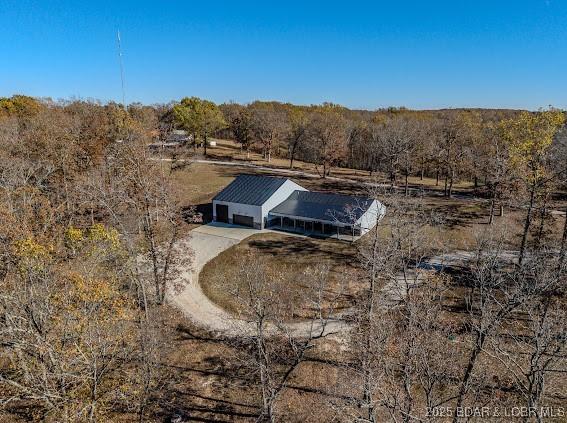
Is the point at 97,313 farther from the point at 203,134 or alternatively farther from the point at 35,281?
the point at 203,134

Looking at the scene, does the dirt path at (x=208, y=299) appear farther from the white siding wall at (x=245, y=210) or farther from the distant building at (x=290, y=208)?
the distant building at (x=290, y=208)

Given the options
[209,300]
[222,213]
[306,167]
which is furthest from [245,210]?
[306,167]

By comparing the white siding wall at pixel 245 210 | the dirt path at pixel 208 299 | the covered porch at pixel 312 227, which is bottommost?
the dirt path at pixel 208 299

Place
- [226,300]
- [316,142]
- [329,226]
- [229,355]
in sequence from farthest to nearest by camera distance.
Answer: [316,142], [329,226], [226,300], [229,355]

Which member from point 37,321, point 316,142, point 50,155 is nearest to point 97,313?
point 37,321

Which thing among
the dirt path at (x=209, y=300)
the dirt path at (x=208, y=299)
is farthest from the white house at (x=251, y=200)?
the dirt path at (x=208, y=299)

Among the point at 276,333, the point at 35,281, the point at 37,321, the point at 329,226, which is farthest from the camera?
the point at 329,226

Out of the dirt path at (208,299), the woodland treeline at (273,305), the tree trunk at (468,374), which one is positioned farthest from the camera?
the dirt path at (208,299)
